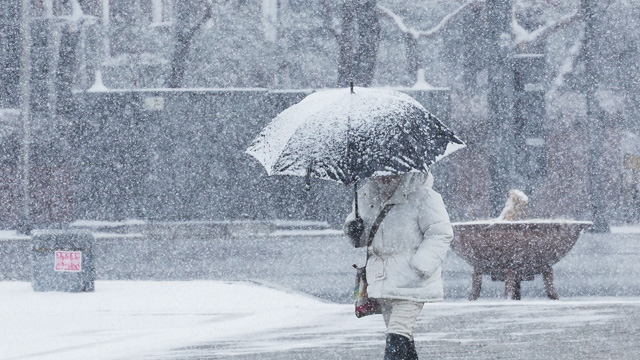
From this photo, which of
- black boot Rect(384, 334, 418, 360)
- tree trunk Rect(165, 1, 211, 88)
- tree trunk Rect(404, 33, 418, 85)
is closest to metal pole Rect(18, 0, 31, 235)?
tree trunk Rect(165, 1, 211, 88)

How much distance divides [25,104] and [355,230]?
25342 mm

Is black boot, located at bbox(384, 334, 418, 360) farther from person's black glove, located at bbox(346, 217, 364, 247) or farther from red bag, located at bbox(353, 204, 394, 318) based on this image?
person's black glove, located at bbox(346, 217, 364, 247)

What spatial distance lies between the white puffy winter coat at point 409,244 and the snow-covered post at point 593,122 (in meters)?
23.4

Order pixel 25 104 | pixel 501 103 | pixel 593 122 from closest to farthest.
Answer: pixel 501 103 → pixel 593 122 → pixel 25 104

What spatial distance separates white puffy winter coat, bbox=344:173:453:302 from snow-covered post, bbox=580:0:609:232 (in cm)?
2341

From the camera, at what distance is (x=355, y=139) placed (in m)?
7.09

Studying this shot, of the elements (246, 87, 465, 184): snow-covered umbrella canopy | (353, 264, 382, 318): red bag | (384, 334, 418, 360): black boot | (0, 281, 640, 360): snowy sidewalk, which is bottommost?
(0, 281, 640, 360): snowy sidewalk

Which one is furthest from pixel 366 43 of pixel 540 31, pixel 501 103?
pixel 501 103

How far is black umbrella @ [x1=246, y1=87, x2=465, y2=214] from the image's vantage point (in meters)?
6.98

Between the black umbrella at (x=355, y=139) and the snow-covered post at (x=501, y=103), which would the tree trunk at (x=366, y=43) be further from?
the black umbrella at (x=355, y=139)

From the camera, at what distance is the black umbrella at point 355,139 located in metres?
6.98

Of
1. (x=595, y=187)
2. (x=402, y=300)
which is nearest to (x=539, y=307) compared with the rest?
(x=402, y=300)

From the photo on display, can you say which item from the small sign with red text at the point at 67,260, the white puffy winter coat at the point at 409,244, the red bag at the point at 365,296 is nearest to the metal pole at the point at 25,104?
the small sign with red text at the point at 67,260

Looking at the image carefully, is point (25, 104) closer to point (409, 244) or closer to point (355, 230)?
point (355, 230)
